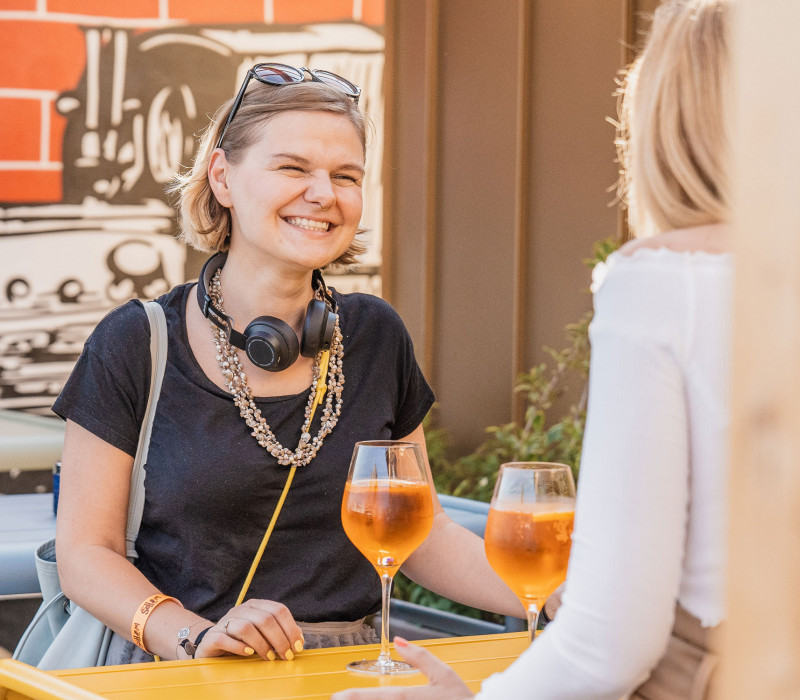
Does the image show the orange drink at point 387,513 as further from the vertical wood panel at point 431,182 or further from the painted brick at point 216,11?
the painted brick at point 216,11

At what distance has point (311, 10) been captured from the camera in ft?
15.3

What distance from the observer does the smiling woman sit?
1746mm

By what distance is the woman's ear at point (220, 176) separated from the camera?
2010 mm

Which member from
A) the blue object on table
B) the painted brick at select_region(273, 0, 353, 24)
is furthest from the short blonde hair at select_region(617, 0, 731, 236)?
the painted brick at select_region(273, 0, 353, 24)

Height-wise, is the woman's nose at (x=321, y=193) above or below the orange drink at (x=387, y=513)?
above

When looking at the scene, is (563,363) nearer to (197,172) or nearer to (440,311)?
(440,311)

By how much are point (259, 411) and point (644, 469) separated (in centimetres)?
113

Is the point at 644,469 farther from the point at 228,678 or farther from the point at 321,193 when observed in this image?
the point at 321,193

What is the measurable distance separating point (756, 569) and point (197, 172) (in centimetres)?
175

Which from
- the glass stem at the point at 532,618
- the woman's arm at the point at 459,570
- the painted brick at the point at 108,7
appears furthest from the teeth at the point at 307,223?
the painted brick at the point at 108,7

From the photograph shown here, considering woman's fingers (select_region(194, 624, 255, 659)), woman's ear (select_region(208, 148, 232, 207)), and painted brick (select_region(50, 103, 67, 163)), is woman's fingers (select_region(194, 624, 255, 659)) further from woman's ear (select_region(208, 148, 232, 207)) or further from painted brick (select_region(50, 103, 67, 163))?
painted brick (select_region(50, 103, 67, 163))

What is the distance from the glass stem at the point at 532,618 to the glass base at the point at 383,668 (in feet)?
0.58

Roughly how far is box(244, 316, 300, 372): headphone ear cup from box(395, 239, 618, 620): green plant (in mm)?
1934

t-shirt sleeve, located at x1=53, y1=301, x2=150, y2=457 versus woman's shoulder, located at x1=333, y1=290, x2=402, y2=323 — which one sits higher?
woman's shoulder, located at x1=333, y1=290, x2=402, y2=323
